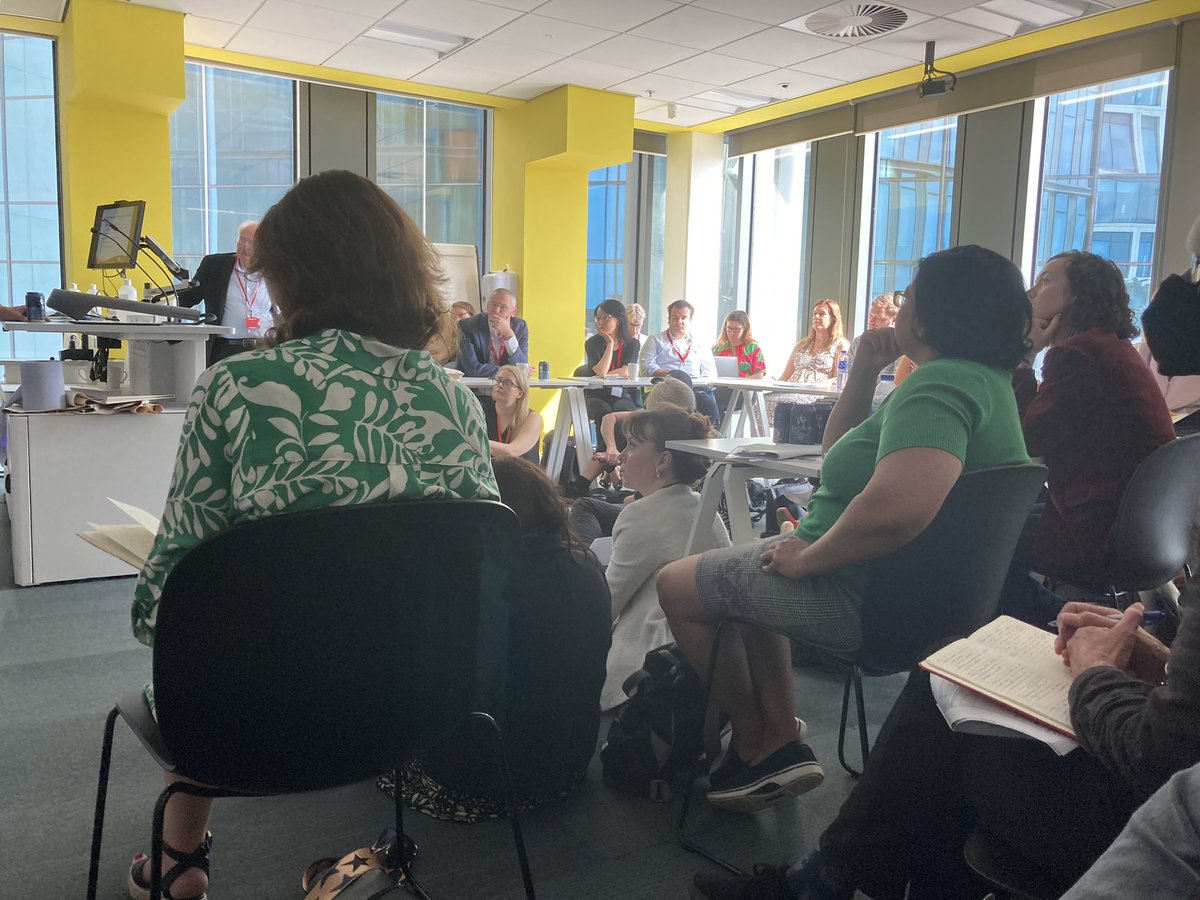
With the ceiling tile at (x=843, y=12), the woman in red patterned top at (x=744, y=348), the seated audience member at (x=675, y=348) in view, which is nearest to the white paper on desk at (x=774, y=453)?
the ceiling tile at (x=843, y=12)

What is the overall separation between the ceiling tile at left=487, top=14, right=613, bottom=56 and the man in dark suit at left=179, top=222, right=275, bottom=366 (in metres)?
2.72

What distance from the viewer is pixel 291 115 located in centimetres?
773

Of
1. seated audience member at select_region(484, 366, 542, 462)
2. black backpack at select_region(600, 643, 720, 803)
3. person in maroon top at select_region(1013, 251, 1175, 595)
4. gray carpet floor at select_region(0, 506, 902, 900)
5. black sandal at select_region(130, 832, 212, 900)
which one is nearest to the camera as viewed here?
black sandal at select_region(130, 832, 212, 900)

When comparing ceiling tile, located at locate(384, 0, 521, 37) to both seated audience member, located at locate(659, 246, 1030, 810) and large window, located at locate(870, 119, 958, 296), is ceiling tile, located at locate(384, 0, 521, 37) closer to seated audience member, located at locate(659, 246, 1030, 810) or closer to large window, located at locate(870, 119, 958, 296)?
large window, located at locate(870, 119, 958, 296)

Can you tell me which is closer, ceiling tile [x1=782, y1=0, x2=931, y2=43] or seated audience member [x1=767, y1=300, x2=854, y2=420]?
ceiling tile [x1=782, y1=0, x2=931, y2=43]

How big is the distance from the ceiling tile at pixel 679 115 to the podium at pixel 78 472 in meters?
5.82

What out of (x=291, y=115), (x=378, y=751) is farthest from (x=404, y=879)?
(x=291, y=115)

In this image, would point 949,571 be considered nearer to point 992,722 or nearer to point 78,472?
point 992,722

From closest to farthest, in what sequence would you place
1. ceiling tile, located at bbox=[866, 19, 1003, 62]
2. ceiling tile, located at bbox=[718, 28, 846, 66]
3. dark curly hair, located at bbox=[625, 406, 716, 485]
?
dark curly hair, located at bbox=[625, 406, 716, 485] → ceiling tile, located at bbox=[866, 19, 1003, 62] → ceiling tile, located at bbox=[718, 28, 846, 66]

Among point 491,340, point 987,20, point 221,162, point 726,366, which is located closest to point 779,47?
point 987,20

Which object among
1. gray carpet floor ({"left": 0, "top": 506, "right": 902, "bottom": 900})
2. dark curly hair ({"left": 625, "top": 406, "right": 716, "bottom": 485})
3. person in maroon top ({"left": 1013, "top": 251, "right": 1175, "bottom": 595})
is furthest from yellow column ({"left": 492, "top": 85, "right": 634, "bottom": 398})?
gray carpet floor ({"left": 0, "top": 506, "right": 902, "bottom": 900})

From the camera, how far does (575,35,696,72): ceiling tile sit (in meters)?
6.46

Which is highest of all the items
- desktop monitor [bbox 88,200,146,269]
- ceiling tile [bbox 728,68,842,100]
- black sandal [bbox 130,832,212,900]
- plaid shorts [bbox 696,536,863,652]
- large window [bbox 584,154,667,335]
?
ceiling tile [bbox 728,68,842,100]

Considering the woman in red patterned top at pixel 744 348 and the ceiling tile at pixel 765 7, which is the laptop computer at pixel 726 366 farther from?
the ceiling tile at pixel 765 7
